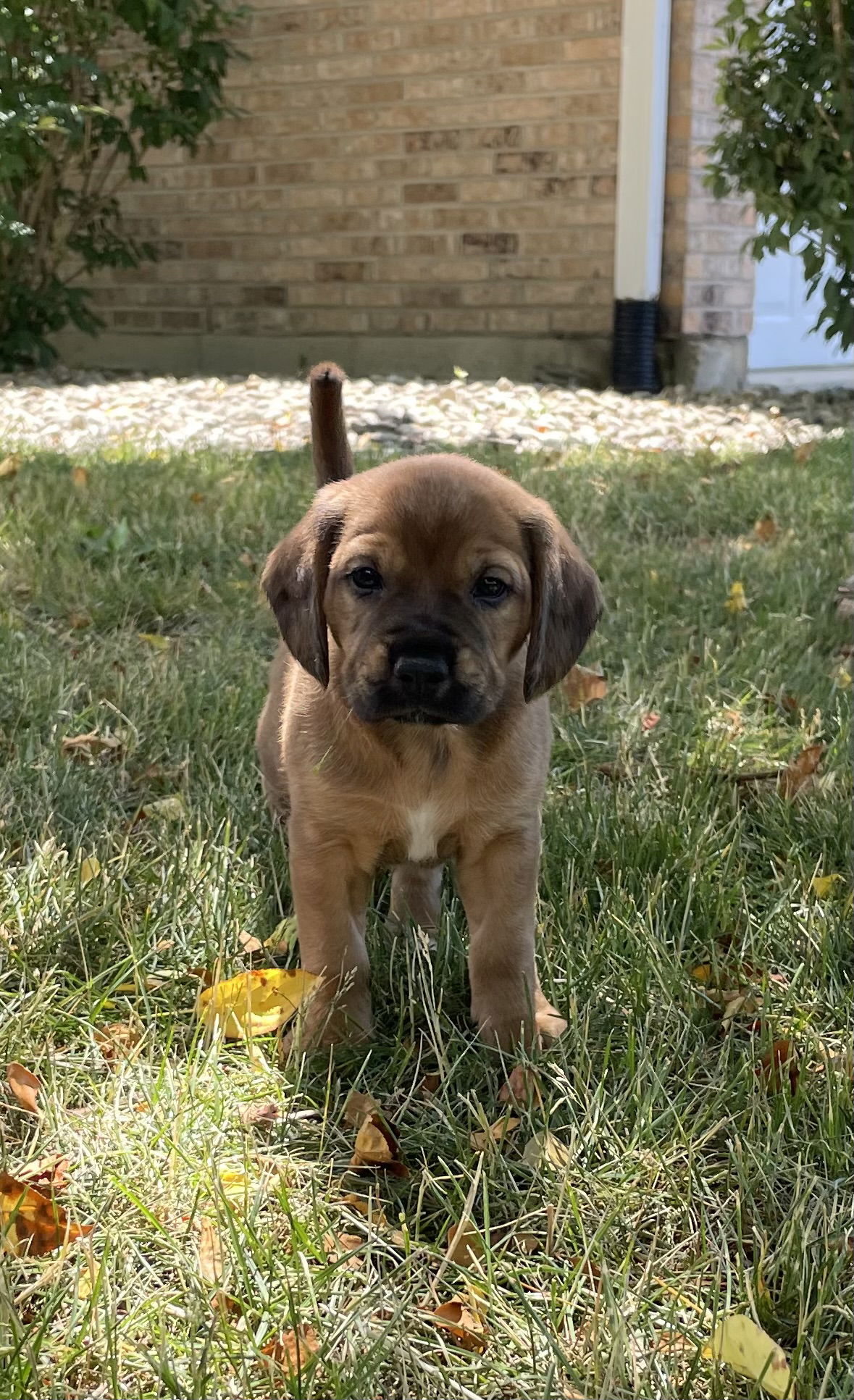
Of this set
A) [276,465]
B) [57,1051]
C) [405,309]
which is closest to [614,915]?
[57,1051]

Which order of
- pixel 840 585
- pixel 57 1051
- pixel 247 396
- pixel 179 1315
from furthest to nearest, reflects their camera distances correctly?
pixel 247 396, pixel 840 585, pixel 57 1051, pixel 179 1315

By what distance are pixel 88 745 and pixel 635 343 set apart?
696 cm

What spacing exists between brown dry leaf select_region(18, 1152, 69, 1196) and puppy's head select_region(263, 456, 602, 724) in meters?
0.79

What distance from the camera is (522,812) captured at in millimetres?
2312

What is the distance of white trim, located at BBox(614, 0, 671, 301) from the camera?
893 cm

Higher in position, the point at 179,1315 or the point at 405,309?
the point at 405,309

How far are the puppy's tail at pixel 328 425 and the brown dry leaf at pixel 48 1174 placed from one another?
1446 millimetres

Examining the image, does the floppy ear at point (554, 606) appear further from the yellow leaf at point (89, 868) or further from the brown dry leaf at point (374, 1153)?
the yellow leaf at point (89, 868)

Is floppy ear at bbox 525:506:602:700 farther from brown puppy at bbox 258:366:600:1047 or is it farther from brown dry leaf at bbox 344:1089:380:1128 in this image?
brown dry leaf at bbox 344:1089:380:1128

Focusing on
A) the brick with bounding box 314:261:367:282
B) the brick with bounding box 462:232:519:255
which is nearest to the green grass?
the brick with bounding box 462:232:519:255

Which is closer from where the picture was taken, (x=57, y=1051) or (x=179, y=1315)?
(x=179, y=1315)

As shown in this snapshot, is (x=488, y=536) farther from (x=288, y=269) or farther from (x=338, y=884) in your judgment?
(x=288, y=269)

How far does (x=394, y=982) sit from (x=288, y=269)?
936 cm

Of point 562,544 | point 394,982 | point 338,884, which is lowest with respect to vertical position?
point 394,982
